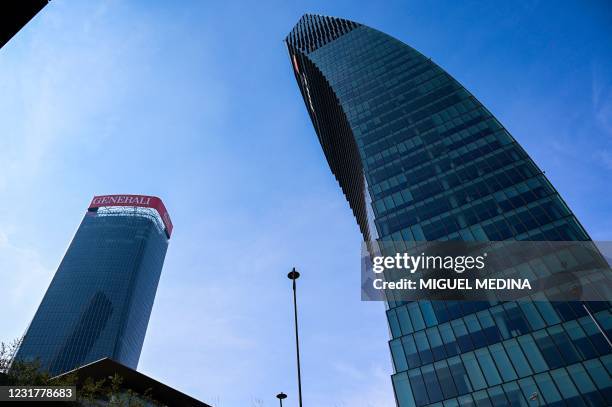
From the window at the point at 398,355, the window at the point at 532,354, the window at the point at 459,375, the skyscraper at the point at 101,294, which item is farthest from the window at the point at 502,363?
the skyscraper at the point at 101,294

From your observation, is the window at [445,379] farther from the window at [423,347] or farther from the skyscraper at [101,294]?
the skyscraper at [101,294]

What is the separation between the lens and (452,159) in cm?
7062

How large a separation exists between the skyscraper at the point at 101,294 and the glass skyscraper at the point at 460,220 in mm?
128236

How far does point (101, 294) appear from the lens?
16138cm

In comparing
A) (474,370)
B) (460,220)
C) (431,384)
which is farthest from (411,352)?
(460,220)

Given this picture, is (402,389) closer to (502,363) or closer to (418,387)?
(418,387)

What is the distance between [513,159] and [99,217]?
629 feet

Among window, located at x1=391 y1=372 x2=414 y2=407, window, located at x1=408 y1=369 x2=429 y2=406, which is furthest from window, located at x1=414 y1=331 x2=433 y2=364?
window, located at x1=391 y1=372 x2=414 y2=407

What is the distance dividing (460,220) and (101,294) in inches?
6149

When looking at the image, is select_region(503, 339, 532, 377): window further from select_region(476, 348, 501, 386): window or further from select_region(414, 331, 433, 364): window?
select_region(414, 331, 433, 364): window

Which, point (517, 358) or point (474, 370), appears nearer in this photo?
point (517, 358)

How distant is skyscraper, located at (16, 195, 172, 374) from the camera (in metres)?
145

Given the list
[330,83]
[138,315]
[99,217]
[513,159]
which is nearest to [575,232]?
[513,159]

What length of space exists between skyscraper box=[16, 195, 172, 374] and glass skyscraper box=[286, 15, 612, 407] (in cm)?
12824
